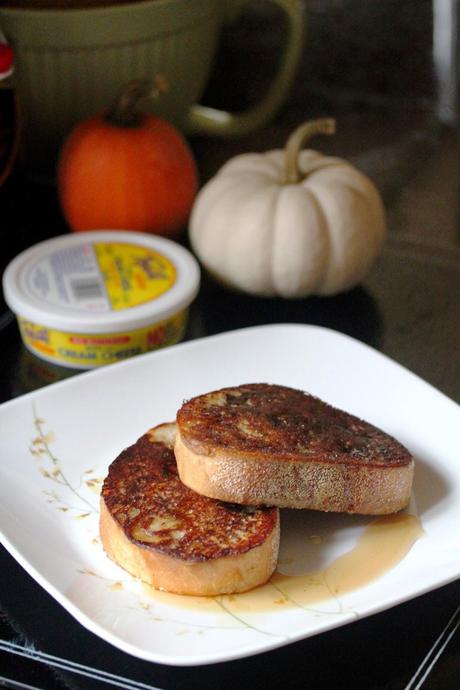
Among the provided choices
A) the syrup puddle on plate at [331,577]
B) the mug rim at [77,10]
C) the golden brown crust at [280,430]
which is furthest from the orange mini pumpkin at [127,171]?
the syrup puddle on plate at [331,577]

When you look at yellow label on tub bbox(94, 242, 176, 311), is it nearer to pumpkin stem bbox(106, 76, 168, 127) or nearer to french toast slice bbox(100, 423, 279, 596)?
pumpkin stem bbox(106, 76, 168, 127)

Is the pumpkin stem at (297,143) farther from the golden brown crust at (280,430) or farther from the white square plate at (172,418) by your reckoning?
the golden brown crust at (280,430)

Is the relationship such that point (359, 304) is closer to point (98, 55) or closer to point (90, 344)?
point (90, 344)

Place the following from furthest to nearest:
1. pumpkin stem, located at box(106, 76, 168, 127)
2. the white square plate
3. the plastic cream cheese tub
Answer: pumpkin stem, located at box(106, 76, 168, 127) → the plastic cream cheese tub → the white square plate

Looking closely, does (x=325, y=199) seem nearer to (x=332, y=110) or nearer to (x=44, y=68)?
(x=44, y=68)

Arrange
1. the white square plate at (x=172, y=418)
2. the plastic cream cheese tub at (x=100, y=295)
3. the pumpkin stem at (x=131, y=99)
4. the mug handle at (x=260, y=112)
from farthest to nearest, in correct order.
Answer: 1. the mug handle at (x=260, y=112)
2. the pumpkin stem at (x=131, y=99)
3. the plastic cream cheese tub at (x=100, y=295)
4. the white square plate at (x=172, y=418)

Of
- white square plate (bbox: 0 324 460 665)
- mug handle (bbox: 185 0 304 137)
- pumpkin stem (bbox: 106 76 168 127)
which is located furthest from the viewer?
mug handle (bbox: 185 0 304 137)

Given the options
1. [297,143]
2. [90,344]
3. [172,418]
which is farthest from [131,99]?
[172,418]

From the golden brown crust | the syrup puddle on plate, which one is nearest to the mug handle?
the golden brown crust
